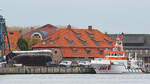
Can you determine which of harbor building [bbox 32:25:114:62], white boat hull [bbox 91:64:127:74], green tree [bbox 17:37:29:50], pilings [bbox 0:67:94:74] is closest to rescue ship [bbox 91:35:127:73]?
white boat hull [bbox 91:64:127:74]

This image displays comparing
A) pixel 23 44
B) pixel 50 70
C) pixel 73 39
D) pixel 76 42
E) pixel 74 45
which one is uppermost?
pixel 73 39

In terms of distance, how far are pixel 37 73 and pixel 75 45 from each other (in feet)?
143

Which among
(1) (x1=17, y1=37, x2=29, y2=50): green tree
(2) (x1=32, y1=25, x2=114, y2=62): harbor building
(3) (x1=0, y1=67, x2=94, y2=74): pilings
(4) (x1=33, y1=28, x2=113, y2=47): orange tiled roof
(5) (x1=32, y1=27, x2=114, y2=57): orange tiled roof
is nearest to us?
(3) (x1=0, y1=67, x2=94, y2=74): pilings

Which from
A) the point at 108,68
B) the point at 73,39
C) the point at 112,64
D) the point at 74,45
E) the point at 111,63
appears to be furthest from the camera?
the point at 73,39

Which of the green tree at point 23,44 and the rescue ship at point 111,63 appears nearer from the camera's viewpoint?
the rescue ship at point 111,63

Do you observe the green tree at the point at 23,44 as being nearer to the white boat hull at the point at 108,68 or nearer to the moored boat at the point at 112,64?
the moored boat at the point at 112,64

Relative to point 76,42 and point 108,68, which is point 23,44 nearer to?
point 76,42

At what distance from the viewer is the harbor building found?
169250 mm

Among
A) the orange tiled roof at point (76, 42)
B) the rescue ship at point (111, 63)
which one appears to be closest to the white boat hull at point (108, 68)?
the rescue ship at point (111, 63)

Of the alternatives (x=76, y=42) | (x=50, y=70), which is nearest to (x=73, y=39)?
(x=76, y=42)

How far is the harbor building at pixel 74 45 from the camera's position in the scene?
169250mm

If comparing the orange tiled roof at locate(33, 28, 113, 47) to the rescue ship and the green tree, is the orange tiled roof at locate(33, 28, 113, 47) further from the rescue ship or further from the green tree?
the rescue ship

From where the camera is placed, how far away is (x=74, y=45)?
6722 inches
